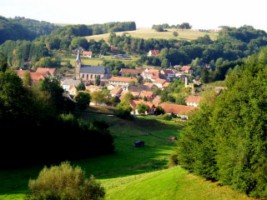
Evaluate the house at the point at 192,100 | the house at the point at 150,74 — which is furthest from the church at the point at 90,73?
the house at the point at 192,100

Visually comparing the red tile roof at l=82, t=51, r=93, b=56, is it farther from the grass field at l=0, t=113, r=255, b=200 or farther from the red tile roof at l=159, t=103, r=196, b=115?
the grass field at l=0, t=113, r=255, b=200

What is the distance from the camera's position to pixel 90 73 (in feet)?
478

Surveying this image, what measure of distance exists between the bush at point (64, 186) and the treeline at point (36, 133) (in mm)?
19249

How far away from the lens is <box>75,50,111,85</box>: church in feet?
466

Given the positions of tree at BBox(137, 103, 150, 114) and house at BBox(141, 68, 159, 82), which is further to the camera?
house at BBox(141, 68, 159, 82)

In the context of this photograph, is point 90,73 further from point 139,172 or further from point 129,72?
point 139,172

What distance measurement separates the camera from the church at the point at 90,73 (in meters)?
142

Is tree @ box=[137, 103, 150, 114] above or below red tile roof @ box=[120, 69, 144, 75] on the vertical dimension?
below

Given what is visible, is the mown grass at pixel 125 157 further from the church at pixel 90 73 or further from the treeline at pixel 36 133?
the church at pixel 90 73

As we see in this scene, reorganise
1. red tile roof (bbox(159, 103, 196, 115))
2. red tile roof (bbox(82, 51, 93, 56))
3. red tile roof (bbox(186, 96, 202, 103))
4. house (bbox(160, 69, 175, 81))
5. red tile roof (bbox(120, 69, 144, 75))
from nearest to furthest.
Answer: red tile roof (bbox(159, 103, 196, 115)) < red tile roof (bbox(186, 96, 202, 103)) < red tile roof (bbox(120, 69, 144, 75)) < house (bbox(160, 69, 175, 81)) < red tile roof (bbox(82, 51, 93, 56))

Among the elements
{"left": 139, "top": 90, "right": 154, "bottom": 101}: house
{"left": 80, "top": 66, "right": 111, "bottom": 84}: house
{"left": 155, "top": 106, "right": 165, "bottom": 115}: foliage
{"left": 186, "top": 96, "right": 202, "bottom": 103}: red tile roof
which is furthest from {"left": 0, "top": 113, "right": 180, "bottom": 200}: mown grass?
{"left": 80, "top": 66, "right": 111, "bottom": 84}: house

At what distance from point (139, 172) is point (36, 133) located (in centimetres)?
1126

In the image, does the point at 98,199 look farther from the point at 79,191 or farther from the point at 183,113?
the point at 183,113

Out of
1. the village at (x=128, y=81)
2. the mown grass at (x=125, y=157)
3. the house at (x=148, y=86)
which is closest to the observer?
the mown grass at (x=125, y=157)
